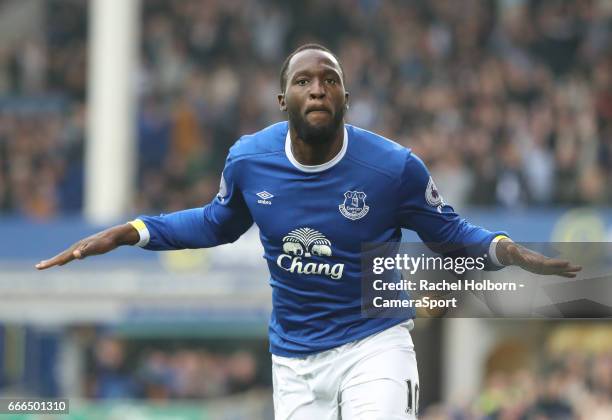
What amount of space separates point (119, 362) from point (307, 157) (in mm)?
12854

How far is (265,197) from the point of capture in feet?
21.6

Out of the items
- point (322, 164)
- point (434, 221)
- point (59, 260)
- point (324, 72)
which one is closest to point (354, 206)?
point (322, 164)

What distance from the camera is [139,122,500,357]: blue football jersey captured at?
21.1 feet

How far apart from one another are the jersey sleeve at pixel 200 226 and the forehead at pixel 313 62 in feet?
2.54

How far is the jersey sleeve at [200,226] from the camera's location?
6812 mm

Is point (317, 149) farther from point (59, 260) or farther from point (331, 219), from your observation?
point (59, 260)

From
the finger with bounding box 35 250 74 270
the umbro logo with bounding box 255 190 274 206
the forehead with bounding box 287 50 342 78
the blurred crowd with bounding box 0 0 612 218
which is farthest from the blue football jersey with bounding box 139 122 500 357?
the blurred crowd with bounding box 0 0 612 218

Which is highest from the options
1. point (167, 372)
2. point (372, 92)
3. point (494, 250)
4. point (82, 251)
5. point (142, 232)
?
point (372, 92)

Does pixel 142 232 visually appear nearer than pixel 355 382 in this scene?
No

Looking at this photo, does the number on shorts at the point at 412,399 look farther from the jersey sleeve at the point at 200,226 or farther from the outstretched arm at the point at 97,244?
the outstretched arm at the point at 97,244

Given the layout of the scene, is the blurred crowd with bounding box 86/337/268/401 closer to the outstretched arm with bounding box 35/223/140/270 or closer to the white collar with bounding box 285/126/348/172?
the outstretched arm with bounding box 35/223/140/270

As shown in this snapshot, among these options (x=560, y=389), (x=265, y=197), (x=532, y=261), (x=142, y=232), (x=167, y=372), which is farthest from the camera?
(x=167, y=372)

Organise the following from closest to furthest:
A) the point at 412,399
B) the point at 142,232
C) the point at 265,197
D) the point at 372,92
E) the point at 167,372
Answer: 1. the point at 412,399
2. the point at 265,197
3. the point at 142,232
4. the point at 167,372
5. the point at 372,92

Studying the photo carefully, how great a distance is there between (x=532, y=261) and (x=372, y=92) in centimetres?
1414
